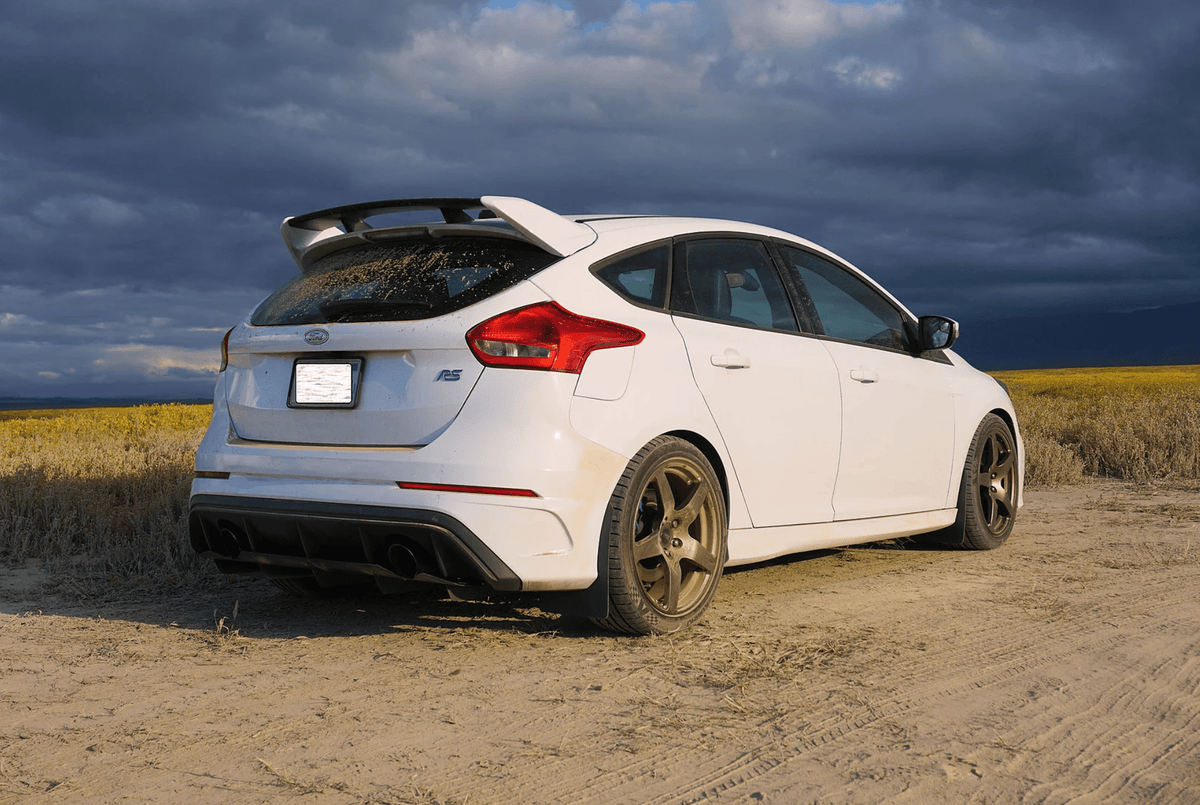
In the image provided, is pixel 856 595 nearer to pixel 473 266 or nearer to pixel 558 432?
pixel 558 432

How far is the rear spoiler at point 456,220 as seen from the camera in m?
3.86

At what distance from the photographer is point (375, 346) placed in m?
3.76

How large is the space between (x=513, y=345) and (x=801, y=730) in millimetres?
1565

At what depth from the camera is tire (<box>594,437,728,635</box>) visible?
12.5ft

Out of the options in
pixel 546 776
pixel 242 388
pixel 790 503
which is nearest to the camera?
pixel 546 776

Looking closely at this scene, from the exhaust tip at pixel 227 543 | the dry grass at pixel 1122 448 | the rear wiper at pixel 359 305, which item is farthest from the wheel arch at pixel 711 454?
the dry grass at pixel 1122 448

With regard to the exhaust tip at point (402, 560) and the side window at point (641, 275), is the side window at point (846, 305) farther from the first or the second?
the exhaust tip at point (402, 560)

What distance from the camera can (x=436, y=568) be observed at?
3.62m

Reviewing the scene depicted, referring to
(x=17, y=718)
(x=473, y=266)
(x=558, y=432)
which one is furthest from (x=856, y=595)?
(x=17, y=718)

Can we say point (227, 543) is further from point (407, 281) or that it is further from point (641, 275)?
point (641, 275)

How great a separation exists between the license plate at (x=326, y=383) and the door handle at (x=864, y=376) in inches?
96.9

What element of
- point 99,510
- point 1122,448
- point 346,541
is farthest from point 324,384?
point 1122,448

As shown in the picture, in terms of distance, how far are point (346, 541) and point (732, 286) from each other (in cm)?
206

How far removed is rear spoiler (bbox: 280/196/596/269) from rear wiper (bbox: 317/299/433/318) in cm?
44
